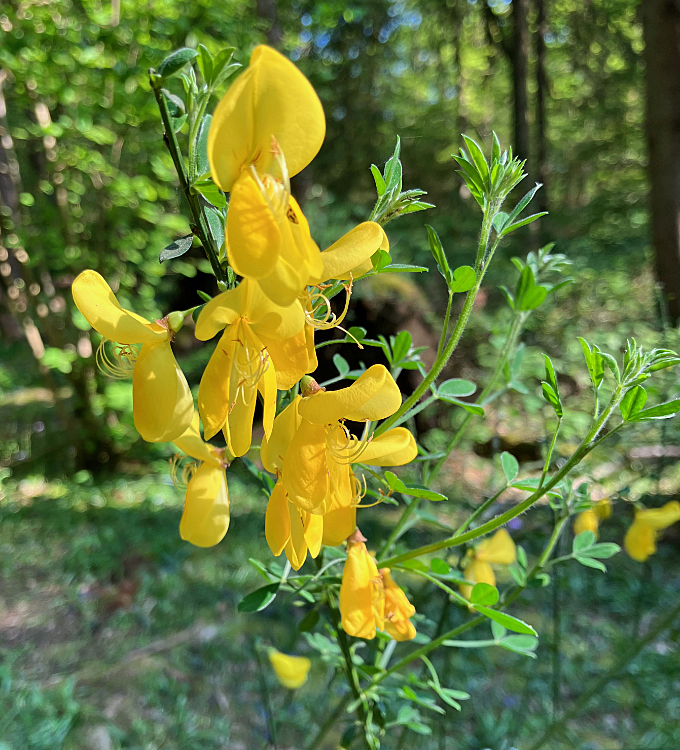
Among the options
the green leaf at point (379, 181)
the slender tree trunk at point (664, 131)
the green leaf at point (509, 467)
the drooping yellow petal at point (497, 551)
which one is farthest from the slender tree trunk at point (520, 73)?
the green leaf at point (379, 181)

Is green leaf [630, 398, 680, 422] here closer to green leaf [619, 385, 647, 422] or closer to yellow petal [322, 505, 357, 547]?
green leaf [619, 385, 647, 422]

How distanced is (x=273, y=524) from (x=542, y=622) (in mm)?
1959

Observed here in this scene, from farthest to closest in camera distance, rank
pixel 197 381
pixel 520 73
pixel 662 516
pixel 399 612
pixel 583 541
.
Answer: pixel 520 73 → pixel 197 381 → pixel 662 516 → pixel 583 541 → pixel 399 612

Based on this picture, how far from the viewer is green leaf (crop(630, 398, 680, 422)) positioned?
36 cm

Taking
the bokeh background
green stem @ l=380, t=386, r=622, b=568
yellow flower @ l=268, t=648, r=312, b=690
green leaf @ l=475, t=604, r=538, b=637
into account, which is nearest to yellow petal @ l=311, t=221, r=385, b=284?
green stem @ l=380, t=386, r=622, b=568

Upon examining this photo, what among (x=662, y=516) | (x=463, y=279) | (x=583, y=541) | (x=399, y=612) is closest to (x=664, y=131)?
(x=662, y=516)

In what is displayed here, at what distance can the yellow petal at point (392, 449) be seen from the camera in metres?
0.38

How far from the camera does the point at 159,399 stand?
1.13 ft

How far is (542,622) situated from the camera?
1.96m

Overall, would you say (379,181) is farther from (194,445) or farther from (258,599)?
(258,599)

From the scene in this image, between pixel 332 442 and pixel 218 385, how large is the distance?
91mm

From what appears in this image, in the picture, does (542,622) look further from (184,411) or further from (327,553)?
(184,411)

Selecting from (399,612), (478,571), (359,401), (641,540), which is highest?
(359,401)

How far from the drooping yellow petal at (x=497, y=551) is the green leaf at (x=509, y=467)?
239mm
